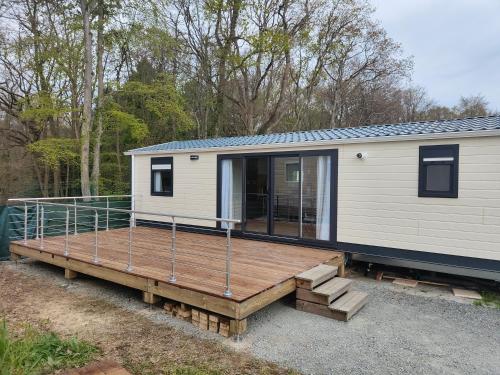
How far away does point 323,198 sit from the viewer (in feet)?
19.4

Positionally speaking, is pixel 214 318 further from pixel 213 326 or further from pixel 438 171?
pixel 438 171

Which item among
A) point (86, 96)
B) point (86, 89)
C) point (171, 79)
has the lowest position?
point (86, 96)

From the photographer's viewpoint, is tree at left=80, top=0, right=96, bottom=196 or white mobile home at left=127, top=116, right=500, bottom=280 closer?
white mobile home at left=127, top=116, right=500, bottom=280

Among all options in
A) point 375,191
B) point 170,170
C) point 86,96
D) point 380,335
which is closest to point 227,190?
point 170,170

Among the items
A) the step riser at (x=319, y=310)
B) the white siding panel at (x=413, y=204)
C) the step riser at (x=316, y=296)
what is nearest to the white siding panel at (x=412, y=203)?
the white siding panel at (x=413, y=204)

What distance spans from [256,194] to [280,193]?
82 cm

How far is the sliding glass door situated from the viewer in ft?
19.5

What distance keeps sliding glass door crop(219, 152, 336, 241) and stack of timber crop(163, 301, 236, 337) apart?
9.37ft

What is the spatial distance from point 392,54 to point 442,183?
14.0 metres

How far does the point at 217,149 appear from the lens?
7.09 meters

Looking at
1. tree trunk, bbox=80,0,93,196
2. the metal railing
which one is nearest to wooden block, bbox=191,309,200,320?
the metal railing

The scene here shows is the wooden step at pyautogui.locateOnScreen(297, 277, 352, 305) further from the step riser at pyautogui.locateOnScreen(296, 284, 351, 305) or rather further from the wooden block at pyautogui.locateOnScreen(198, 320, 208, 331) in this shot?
the wooden block at pyautogui.locateOnScreen(198, 320, 208, 331)

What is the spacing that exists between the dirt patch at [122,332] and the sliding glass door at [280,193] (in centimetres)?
321

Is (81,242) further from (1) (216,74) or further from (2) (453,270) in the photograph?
(1) (216,74)
